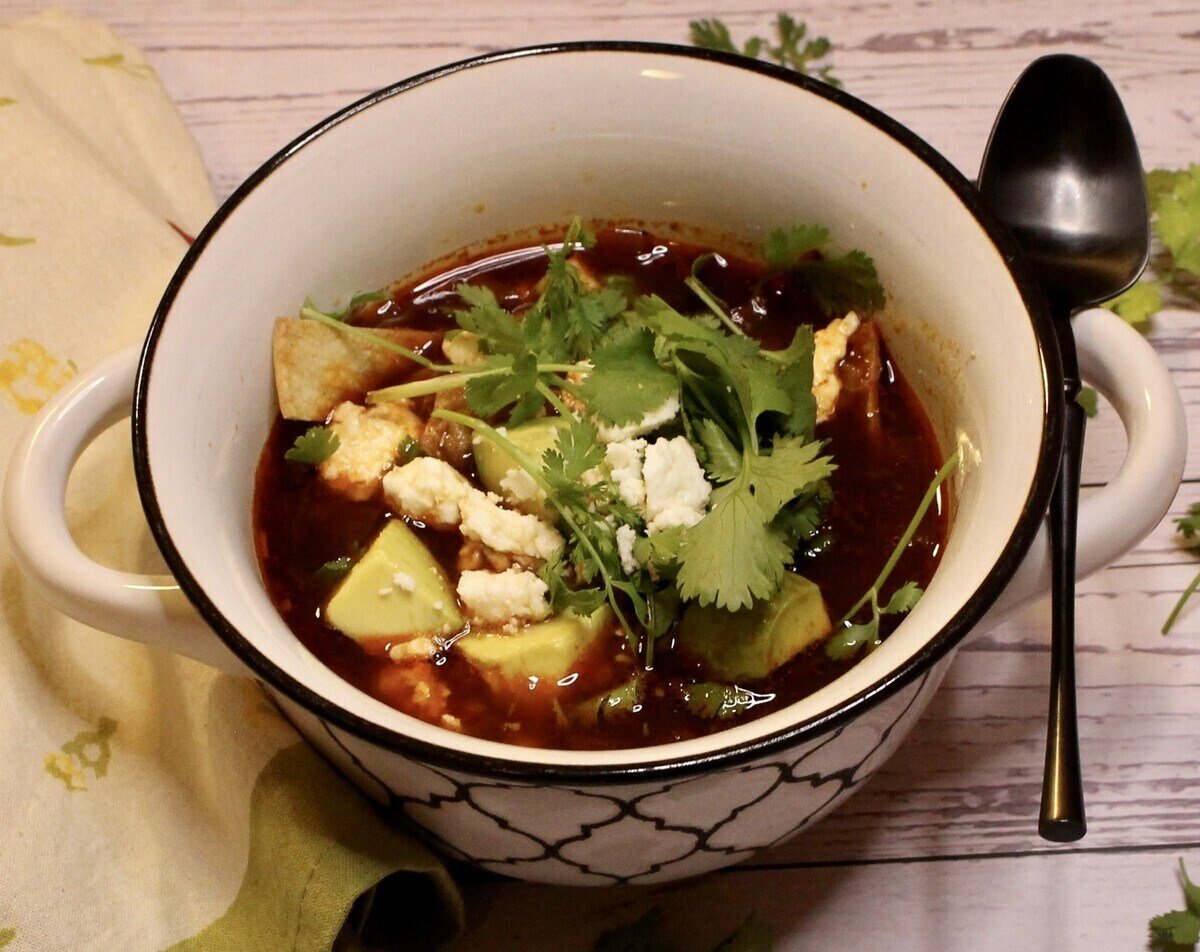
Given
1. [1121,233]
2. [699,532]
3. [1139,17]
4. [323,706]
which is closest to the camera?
[323,706]

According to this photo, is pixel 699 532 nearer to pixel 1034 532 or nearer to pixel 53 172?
pixel 1034 532

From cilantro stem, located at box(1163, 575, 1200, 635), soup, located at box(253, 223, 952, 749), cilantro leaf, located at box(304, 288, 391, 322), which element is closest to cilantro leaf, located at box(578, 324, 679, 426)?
soup, located at box(253, 223, 952, 749)

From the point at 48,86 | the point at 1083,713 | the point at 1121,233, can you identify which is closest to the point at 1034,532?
the point at 1083,713

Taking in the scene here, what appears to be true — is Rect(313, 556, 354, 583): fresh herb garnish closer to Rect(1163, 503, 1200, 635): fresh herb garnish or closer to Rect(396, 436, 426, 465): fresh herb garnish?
Rect(396, 436, 426, 465): fresh herb garnish

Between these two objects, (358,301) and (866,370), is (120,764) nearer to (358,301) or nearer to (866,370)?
(358,301)

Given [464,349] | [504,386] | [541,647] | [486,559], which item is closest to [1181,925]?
[541,647]

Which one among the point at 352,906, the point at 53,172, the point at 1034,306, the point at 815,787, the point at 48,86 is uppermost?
the point at 48,86

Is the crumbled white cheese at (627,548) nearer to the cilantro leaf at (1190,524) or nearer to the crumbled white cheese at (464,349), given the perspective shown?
the crumbled white cheese at (464,349)
